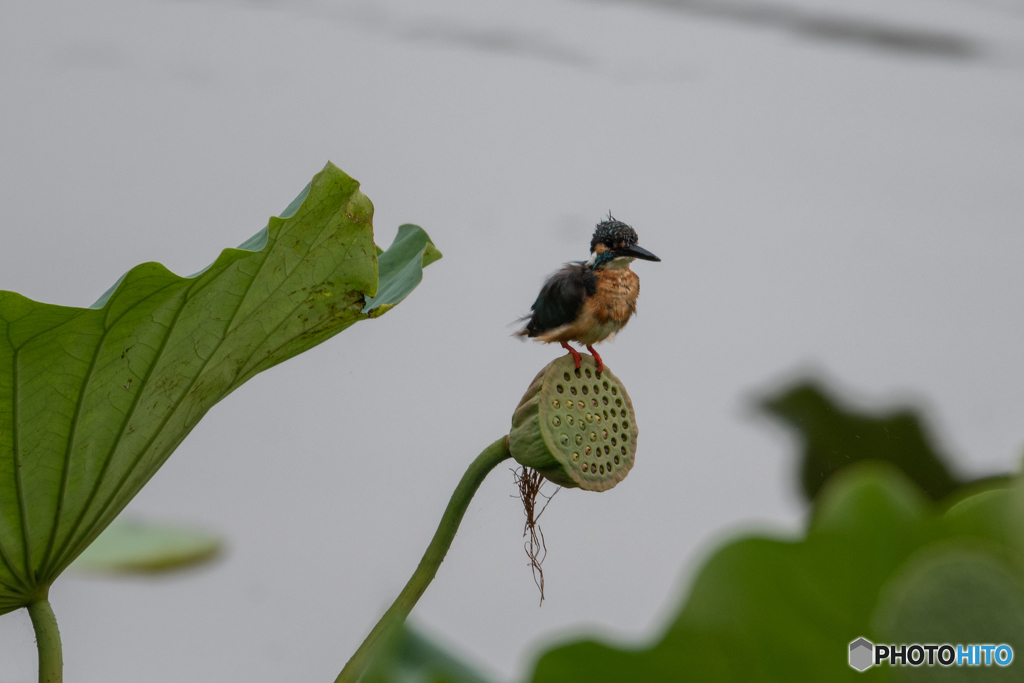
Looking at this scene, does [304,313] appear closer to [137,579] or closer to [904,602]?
[904,602]

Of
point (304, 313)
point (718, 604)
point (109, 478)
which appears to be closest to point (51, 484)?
point (109, 478)

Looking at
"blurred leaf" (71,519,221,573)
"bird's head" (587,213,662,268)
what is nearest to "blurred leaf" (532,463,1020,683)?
"bird's head" (587,213,662,268)

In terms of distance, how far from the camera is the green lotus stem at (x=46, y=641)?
388 mm

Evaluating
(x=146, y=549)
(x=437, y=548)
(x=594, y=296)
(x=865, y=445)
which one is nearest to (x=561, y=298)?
(x=594, y=296)

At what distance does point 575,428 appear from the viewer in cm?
42

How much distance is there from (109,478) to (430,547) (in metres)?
0.17

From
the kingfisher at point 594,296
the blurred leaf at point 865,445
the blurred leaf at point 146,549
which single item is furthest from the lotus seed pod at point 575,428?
the blurred leaf at point 146,549

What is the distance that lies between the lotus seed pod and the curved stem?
2cm

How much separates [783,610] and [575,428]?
30cm

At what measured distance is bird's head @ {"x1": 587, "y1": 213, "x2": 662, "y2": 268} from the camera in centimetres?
50

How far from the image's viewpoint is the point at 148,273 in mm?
359

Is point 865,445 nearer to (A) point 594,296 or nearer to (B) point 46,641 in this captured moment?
(A) point 594,296

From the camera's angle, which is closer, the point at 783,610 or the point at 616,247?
the point at 783,610

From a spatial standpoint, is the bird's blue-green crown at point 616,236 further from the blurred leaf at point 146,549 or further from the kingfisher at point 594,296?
the blurred leaf at point 146,549
